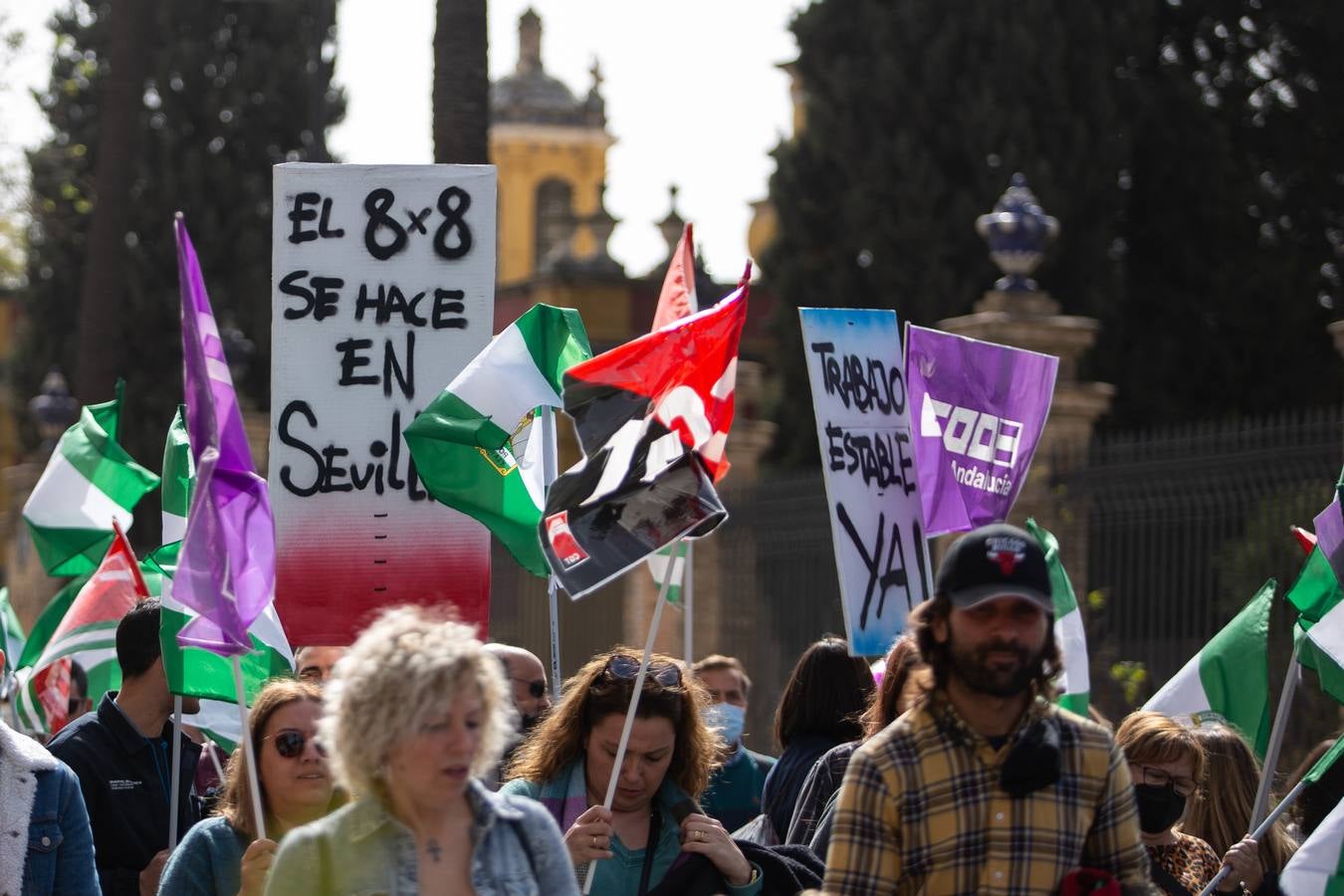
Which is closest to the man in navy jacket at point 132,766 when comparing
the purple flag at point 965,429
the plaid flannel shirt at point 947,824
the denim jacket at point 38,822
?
the denim jacket at point 38,822

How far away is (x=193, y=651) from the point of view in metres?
7.11

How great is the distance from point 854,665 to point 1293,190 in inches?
742

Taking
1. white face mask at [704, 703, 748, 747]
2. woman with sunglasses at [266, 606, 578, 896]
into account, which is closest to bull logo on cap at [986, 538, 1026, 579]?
woman with sunglasses at [266, 606, 578, 896]

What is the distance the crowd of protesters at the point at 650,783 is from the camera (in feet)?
14.1

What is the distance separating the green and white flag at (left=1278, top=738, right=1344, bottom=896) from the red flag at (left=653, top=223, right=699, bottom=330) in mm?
3766

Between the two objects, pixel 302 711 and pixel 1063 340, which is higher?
pixel 1063 340

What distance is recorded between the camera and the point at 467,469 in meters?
7.62

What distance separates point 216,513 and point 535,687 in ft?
4.56

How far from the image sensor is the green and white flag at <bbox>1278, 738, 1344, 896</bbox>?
5.88 metres

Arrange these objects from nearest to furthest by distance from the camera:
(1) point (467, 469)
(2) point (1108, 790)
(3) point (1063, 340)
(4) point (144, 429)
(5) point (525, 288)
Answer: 1. (2) point (1108, 790)
2. (1) point (467, 469)
3. (3) point (1063, 340)
4. (4) point (144, 429)
5. (5) point (525, 288)

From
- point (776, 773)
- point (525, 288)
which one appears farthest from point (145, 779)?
point (525, 288)

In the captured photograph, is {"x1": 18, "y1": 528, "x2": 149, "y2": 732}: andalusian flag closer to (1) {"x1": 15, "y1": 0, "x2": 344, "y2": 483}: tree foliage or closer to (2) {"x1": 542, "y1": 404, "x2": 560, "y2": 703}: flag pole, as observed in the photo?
(2) {"x1": 542, "y1": 404, "x2": 560, "y2": 703}: flag pole

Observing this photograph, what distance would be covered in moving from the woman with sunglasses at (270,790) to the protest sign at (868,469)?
6.97 feet

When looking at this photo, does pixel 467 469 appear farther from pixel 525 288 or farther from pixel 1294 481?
pixel 525 288
